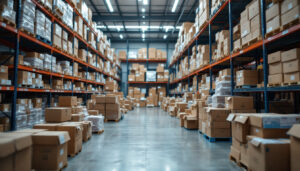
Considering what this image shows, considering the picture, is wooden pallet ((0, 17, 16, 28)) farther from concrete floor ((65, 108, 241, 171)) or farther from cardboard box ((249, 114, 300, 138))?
cardboard box ((249, 114, 300, 138))

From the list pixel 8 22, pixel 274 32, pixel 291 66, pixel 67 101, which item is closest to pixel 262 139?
pixel 291 66

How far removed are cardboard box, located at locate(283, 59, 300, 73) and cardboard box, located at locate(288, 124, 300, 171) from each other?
1575 mm

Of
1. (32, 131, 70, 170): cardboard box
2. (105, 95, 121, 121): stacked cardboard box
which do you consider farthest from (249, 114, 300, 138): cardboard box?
(105, 95, 121, 121): stacked cardboard box

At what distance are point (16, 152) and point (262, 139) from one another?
284 centimetres

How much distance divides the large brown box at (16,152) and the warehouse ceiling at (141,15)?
10.1 metres

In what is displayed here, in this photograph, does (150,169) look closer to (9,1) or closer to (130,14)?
(9,1)

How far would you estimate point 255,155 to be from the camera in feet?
7.75

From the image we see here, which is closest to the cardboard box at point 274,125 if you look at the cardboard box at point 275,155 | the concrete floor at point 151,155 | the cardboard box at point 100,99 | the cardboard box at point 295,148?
the cardboard box at point 275,155

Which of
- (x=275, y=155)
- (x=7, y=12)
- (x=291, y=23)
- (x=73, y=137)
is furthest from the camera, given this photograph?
(x=7, y=12)

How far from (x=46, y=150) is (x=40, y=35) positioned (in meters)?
4.07

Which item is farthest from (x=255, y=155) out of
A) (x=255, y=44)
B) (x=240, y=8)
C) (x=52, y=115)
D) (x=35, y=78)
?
(x=35, y=78)

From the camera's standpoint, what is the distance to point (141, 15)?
1447cm

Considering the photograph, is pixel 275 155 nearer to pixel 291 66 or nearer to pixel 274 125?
pixel 274 125

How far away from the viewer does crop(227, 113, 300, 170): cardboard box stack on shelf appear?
217 cm
